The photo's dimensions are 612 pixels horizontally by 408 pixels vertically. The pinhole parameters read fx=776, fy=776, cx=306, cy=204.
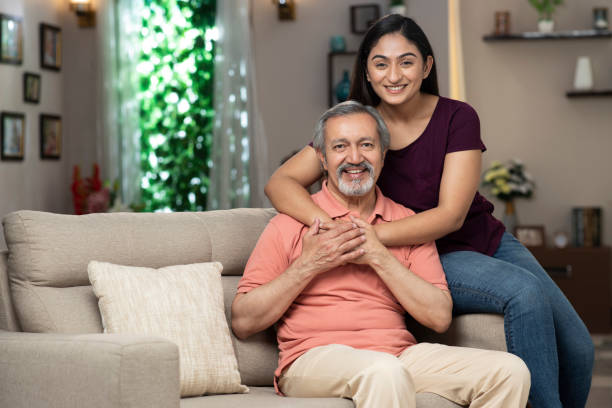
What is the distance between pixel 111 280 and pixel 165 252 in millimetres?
282

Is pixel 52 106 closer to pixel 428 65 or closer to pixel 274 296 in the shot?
pixel 428 65

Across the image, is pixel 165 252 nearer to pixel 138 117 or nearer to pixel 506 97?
pixel 138 117

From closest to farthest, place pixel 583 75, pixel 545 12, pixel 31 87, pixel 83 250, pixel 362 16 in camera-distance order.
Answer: pixel 83 250
pixel 31 87
pixel 362 16
pixel 583 75
pixel 545 12

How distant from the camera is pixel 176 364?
1.74 m

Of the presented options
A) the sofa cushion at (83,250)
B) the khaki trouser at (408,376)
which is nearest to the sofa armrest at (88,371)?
the sofa cushion at (83,250)

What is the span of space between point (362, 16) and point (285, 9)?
56 centimetres

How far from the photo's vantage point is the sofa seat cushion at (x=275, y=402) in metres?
1.89

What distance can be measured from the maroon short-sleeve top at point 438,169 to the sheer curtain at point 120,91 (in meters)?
3.38

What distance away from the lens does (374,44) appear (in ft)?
7.73

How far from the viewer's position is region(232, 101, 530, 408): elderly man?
6.35 ft

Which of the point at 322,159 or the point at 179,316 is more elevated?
the point at 322,159

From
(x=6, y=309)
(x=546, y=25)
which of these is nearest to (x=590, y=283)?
(x=546, y=25)

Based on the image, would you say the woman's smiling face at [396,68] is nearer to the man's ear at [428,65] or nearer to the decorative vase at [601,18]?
the man's ear at [428,65]

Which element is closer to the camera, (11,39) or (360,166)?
(360,166)
